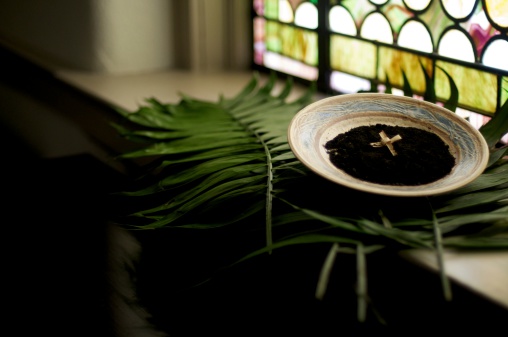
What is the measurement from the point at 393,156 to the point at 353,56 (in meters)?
0.66

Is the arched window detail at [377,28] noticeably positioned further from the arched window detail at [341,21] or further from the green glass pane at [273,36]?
the green glass pane at [273,36]

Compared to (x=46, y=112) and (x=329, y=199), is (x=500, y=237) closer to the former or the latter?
(x=329, y=199)

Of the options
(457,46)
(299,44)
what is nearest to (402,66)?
(457,46)

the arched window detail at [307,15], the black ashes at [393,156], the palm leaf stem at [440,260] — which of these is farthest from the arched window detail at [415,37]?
the palm leaf stem at [440,260]

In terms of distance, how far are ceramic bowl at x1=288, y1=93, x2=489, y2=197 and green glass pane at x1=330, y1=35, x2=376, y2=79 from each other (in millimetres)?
444

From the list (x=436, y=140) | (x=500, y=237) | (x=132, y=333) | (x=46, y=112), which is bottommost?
(x=132, y=333)

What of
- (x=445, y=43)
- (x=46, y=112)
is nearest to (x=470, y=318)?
(x=445, y=43)

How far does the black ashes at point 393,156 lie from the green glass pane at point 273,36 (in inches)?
32.6

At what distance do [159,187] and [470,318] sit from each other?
55 centimetres

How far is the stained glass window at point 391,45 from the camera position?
4.16ft

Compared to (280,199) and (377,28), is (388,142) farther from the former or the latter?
(377,28)

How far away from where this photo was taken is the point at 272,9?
1845 mm

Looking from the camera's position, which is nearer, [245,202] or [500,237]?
[500,237]

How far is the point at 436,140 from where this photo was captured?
1044 mm
